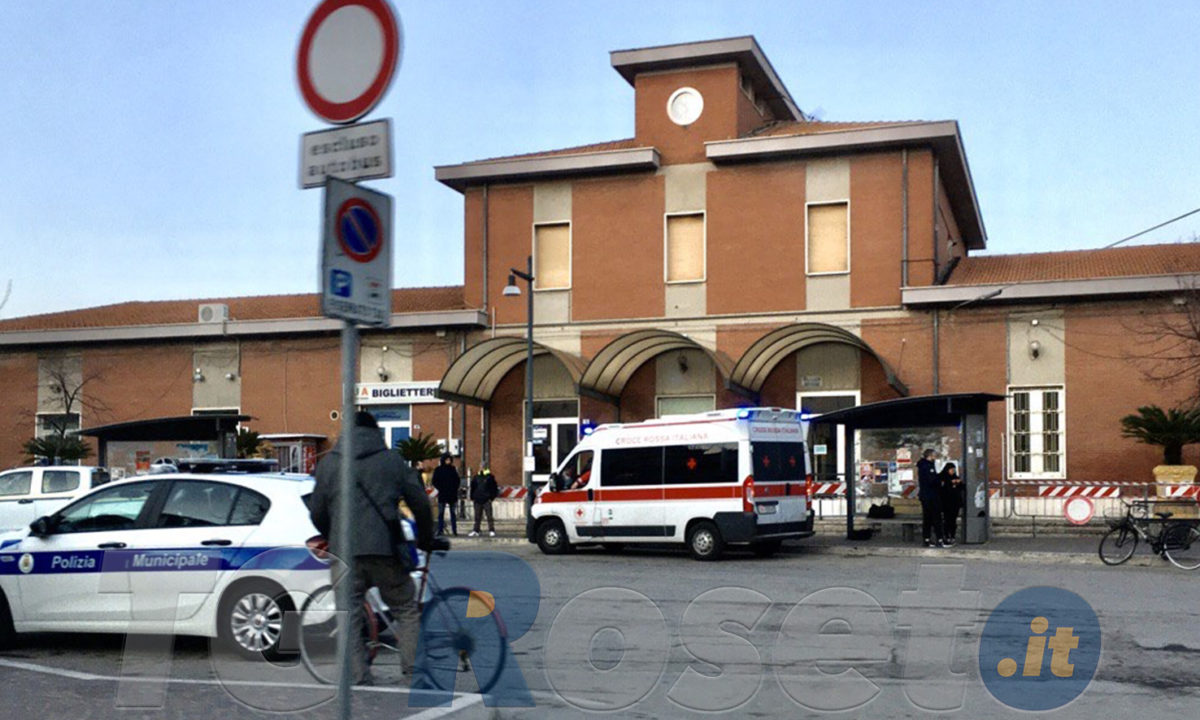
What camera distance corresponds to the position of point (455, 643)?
865cm

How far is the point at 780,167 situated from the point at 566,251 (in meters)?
6.22

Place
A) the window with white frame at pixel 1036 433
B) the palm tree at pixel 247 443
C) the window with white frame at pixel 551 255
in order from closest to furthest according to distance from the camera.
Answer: the window with white frame at pixel 1036 433 < the palm tree at pixel 247 443 < the window with white frame at pixel 551 255

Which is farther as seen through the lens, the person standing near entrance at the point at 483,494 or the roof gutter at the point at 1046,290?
the roof gutter at the point at 1046,290

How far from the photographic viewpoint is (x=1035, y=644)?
11.6 meters

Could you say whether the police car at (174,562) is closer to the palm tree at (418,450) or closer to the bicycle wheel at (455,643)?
the bicycle wheel at (455,643)

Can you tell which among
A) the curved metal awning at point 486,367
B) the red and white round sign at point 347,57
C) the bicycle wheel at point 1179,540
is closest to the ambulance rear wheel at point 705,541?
the bicycle wheel at point 1179,540

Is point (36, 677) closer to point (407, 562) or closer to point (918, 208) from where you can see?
point (407, 562)

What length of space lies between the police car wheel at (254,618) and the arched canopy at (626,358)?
22158mm

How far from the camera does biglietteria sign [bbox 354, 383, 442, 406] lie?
36.5 metres

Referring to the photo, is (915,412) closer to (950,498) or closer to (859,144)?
(950,498)

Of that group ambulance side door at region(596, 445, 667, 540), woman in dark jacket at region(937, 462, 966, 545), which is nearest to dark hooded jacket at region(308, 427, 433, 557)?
ambulance side door at region(596, 445, 667, 540)

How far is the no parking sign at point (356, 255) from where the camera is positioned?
5.20 meters

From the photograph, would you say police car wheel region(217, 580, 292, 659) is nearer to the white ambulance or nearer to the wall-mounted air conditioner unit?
the white ambulance

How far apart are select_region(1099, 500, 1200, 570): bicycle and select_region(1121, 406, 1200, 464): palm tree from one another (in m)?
7.37
